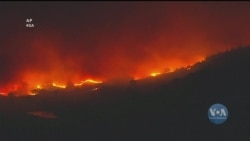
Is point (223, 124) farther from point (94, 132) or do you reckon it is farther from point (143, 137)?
point (94, 132)

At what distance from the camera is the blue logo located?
8633mm

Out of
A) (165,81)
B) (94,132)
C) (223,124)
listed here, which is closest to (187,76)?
(165,81)

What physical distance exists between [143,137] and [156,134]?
0.19 meters

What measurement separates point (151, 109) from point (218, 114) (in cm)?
98

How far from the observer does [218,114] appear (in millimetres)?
8641

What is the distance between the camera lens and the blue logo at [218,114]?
28.3ft

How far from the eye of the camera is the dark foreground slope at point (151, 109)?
28.7 ft

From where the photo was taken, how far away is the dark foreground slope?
8.73 m

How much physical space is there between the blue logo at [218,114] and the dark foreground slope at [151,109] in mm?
70

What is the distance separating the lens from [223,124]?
8.66 m

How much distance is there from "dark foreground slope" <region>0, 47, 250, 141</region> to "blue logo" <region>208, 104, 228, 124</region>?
70 mm

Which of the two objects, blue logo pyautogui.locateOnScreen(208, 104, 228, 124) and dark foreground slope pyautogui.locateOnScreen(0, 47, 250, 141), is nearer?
blue logo pyautogui.locateOnScreen(208, 104, 228, 124)

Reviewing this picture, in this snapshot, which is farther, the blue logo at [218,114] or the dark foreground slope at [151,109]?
the dark foreground slope at [151,109]

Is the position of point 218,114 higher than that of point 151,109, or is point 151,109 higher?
point 151,109
